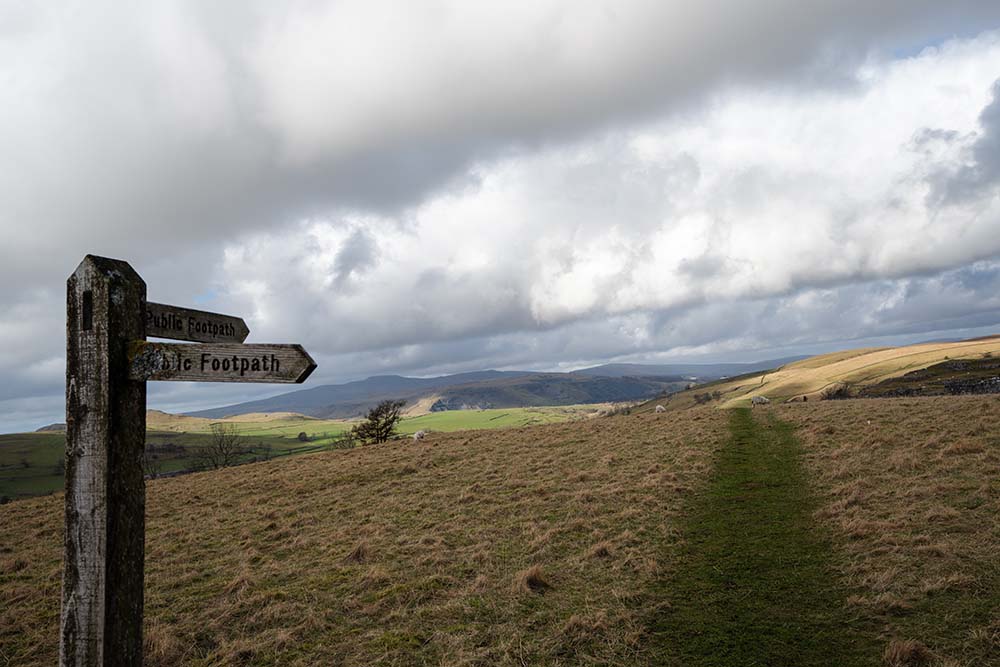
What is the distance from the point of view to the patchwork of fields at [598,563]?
8.81m

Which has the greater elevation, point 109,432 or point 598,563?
point 109,432

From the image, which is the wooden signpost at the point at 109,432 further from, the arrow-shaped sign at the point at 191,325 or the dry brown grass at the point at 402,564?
the dry brown grass at the point at 402,564

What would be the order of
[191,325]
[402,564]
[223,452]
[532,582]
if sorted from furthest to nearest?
[223,452]
[402,564]
[532,582]
[191,325]

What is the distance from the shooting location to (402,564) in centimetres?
1327

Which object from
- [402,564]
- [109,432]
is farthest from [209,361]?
[402,564]

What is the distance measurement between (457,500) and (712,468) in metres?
10.1

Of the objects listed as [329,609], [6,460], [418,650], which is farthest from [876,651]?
[6,460]

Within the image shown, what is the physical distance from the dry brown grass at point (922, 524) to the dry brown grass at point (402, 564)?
405 centimetres

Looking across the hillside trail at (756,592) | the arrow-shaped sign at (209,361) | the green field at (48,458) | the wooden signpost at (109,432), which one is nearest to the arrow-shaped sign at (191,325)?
the wooden signpost at (109,432)

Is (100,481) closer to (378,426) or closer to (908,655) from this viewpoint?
(908,655)

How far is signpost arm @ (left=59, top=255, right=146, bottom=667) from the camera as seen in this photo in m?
5.77

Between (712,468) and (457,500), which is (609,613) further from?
(712,468)

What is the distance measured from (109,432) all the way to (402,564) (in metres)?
8.99

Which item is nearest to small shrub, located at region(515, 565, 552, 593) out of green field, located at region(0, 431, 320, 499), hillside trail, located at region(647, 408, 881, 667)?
hillside trail, located at region(647, 408, 881, 667)
